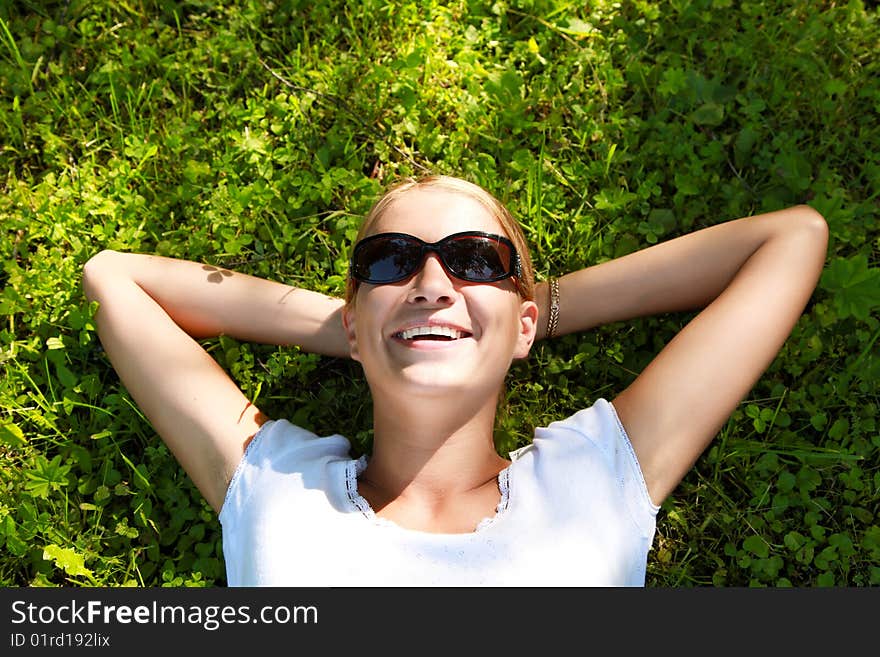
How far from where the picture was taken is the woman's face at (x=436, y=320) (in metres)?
3.09

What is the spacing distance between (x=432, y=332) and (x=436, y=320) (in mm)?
52

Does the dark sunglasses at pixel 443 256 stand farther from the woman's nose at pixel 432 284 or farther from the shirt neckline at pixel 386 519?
the shirt neckline at pixel 386 519

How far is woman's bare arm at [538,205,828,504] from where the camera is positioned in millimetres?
3189

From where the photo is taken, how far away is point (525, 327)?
343 cm

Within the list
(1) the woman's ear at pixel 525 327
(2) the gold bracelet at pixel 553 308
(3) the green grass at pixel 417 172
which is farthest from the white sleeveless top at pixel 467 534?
(3) the green grass at pixel 417 172

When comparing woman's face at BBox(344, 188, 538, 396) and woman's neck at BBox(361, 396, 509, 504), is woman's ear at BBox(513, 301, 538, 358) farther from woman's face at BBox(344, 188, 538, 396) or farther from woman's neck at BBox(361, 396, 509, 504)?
woman's neck at BBox(361, 396, 509, 504)

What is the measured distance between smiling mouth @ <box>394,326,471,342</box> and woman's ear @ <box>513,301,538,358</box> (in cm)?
32

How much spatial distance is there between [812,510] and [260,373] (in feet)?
8.05

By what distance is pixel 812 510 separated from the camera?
3.77 metres

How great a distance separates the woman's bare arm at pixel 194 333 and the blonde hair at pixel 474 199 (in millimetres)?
380

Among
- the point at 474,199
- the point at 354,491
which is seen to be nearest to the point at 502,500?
the point at 354,491

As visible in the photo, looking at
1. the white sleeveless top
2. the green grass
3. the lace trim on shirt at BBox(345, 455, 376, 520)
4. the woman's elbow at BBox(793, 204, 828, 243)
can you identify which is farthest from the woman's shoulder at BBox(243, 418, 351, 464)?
the woman's elbow at BBox(793, 204, 828, 243)

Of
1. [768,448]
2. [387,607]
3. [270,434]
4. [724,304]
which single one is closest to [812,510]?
[768,448]

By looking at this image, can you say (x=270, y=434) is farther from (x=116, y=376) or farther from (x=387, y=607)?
(x=116, y=376)
